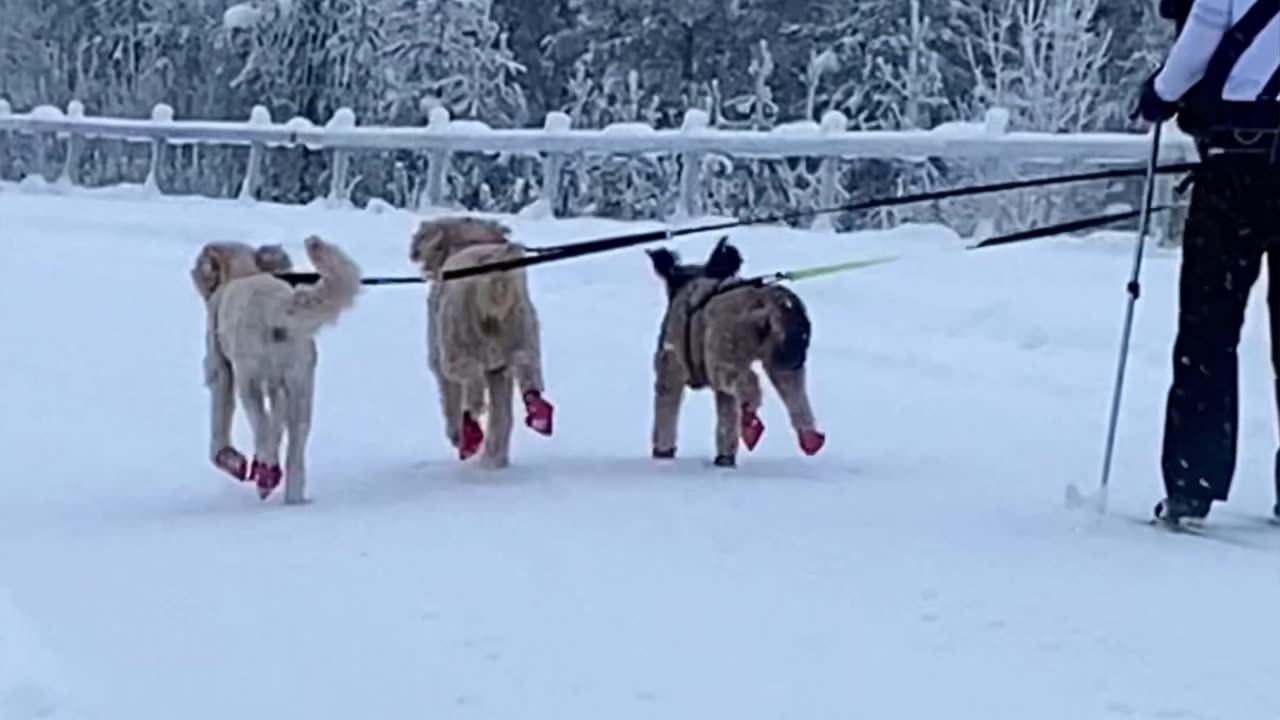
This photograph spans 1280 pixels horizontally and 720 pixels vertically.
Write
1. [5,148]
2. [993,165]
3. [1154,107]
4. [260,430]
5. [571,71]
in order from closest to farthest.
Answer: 1. [1154,107]
2. [260,430]
3. [993,165]
4. [5,148]
5. [571,71]

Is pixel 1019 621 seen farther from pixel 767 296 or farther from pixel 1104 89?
pixel 1104 89

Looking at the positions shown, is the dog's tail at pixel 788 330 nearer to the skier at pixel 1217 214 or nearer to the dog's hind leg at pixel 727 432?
the dog's hind leg at pixel 727 432

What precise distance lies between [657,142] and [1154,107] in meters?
10.9

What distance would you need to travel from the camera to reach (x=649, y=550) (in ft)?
19.4

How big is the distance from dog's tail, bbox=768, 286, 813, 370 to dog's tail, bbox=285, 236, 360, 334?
1.54 m

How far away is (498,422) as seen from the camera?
→ 307 inches

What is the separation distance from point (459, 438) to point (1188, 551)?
309 cm

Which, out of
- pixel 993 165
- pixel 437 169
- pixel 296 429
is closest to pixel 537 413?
pixel 296 429

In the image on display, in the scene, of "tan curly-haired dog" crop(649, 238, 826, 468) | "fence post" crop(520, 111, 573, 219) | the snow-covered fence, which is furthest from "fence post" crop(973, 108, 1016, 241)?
"tan curly-haired dog" crop(649, 238, 826, 468)

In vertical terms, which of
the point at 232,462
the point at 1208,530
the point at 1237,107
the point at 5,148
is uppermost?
the point at 1237,107

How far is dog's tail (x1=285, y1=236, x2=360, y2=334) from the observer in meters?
7.10

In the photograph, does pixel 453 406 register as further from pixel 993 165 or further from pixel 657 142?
pixel 657 142

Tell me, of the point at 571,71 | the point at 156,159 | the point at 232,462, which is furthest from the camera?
the point at 571,71

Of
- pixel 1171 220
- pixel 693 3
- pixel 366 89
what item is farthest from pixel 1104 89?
pixel 1171 220
